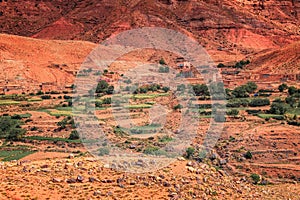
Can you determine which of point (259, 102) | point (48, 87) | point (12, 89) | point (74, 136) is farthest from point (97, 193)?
point (48, 87)

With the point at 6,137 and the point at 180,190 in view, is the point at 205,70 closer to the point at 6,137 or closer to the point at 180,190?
the point at 6,137

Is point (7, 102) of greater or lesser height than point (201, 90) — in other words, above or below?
below

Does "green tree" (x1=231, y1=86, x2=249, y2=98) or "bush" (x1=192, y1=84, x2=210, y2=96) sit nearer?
"green tree" (x1=231, y1=86, x2=249, y2=98)

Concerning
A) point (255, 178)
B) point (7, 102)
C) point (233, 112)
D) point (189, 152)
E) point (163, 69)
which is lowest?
point (255, 178)

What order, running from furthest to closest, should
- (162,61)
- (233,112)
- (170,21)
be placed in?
(170,21) < (162,61) < (233,112)

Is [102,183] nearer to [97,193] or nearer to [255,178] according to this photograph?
[97,193]

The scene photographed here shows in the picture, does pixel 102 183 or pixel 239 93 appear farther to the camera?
pixel 239 93

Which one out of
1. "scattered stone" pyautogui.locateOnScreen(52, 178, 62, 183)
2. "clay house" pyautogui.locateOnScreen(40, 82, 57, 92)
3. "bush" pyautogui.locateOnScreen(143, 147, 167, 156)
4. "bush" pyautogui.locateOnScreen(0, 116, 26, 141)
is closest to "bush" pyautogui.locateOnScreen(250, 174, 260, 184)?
"bush" pyautogui.locateOnScreen(143, 147, 167, 156)

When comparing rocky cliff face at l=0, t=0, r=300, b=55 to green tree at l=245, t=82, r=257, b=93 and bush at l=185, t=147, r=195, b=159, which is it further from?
bush at l=185, t=147, r=195, b=159

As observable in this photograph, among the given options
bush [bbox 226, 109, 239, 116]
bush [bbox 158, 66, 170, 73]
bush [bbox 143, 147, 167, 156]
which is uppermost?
bush [bbox 158, 66, 170, 73]
